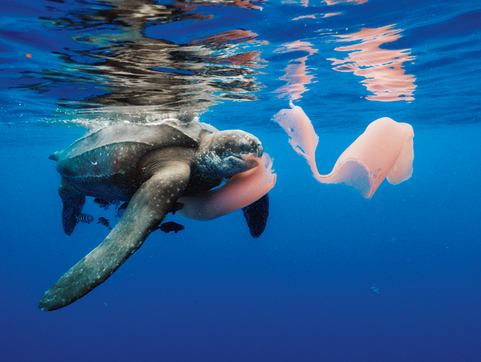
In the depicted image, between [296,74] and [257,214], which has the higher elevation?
[296,74]

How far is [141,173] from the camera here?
4059 millimetres

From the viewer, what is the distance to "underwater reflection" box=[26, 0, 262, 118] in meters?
4.77

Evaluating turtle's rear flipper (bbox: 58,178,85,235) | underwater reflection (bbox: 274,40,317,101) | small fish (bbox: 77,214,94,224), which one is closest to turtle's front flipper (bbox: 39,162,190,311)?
small fish (bbox: 77,214,94,224)

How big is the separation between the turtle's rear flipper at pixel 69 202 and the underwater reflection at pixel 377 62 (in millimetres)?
6600

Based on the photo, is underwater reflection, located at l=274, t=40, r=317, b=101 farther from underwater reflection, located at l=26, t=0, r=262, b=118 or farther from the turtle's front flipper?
the turtle's front flipper

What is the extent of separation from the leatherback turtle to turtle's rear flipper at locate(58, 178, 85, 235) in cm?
33

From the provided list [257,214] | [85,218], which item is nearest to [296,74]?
[257,214]

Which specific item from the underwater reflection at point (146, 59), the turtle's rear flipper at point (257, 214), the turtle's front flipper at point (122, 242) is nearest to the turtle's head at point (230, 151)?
the turtle's front flipper at point (122, 242)

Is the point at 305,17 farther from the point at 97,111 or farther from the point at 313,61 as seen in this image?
the point at 97,111

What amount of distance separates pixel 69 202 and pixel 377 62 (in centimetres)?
893

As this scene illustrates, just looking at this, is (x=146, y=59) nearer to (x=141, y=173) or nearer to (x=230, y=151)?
(x=141, y=173)

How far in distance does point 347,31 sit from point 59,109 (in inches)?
420

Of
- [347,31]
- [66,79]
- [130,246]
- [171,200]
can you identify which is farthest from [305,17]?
[66,79]

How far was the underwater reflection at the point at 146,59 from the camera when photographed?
477 cm
